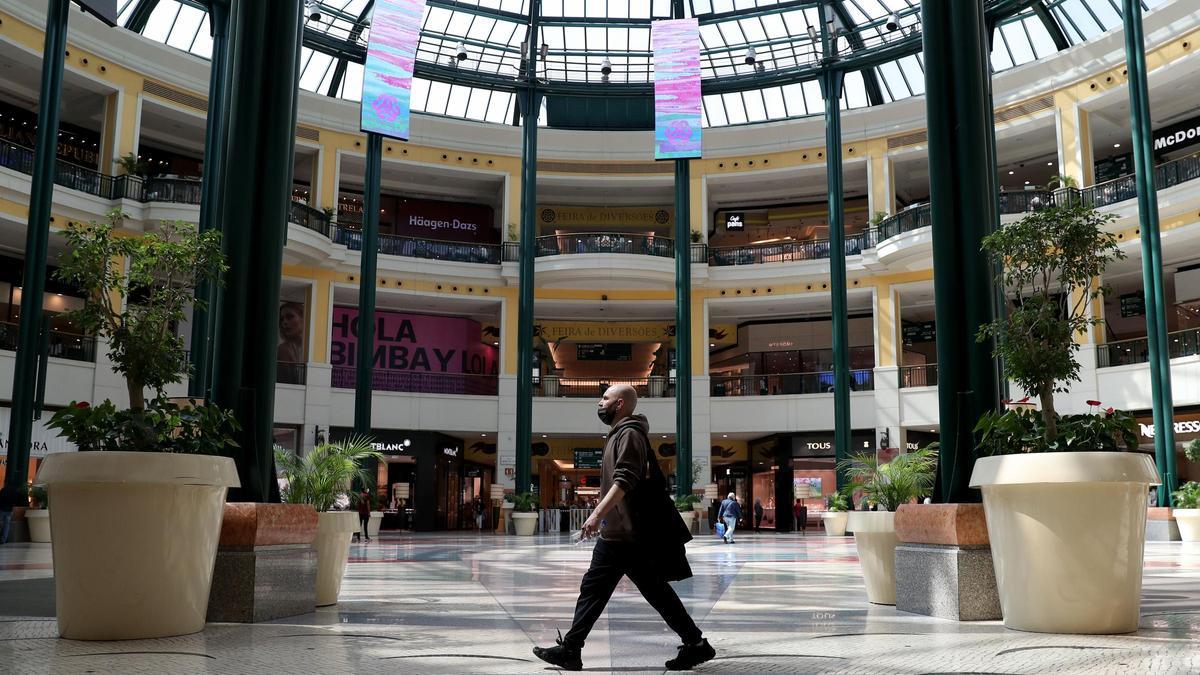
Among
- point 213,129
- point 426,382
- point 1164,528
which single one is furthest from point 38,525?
point 1164,528

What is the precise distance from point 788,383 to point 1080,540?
27.1 meters

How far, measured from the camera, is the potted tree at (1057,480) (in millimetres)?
4980

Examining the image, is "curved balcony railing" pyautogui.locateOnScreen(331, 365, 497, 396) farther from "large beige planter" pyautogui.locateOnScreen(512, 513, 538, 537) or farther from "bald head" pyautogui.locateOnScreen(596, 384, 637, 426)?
"bald head" pyautogui.locateOnScreen(596, 384, 637, 426)

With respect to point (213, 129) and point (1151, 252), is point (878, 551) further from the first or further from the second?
point (213, 129)

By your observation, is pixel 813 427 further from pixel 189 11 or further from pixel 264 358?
pixel 264 358

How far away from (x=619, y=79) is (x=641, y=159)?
8.90 feet

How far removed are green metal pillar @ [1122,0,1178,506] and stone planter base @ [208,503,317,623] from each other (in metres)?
19.0

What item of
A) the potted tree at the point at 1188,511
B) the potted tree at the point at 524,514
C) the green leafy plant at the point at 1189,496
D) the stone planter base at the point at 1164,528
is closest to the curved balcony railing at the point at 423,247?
the potted tree at the point at 524,514

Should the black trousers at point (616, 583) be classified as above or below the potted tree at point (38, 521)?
above

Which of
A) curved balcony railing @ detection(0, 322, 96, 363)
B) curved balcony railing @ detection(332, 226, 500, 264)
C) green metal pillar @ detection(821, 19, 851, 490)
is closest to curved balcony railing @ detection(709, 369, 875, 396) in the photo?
green metal pillar @ detection(821, 19, 851, 490)

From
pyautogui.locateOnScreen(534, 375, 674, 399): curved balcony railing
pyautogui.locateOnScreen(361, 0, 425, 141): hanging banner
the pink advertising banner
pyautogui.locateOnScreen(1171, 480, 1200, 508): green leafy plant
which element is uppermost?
pyautogui.locateOnScreen(361, 0, 425, 141): hanging banner

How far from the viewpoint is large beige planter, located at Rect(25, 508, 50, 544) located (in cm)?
1777

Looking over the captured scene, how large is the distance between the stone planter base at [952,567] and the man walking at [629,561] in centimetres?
216

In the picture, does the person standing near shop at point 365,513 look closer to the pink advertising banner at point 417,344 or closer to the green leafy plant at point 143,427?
the pink advertising banner at point 417,344
